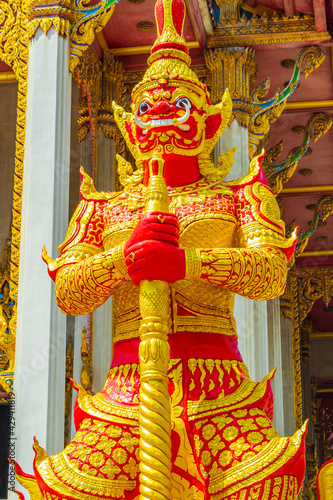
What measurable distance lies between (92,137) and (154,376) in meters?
4.55

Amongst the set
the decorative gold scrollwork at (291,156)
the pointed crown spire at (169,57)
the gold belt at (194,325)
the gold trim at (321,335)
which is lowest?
the gold belt at (194,325)

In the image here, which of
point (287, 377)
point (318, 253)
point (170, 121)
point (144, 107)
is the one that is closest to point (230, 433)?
point (170, 121)

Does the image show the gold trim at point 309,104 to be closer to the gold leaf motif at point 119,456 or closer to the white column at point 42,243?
the white column at point 42,243

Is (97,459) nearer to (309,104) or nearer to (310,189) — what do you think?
(309,104)

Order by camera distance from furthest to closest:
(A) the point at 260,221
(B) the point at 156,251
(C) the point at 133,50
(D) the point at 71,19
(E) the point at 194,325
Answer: (C) the point at 133,50
(D) the point at 71,19
(A) the point at 260,221
(E) the point at 194,325
(B) the point at 156,251

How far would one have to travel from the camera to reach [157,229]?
325cm

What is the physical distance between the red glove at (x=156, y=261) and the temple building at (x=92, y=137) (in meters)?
1.58

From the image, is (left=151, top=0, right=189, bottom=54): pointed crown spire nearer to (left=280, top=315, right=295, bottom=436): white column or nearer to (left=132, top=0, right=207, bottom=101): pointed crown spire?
(left=132, top=0, right=207, bottom=101): pointed crown spire

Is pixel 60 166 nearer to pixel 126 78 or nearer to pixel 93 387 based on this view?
pixel 93 387

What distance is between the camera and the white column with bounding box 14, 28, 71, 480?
4.61 m

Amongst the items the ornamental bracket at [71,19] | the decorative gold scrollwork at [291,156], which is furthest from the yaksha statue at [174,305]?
the decorative gold scrollwork at [291,156]

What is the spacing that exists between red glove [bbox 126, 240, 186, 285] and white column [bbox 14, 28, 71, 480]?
1581mm

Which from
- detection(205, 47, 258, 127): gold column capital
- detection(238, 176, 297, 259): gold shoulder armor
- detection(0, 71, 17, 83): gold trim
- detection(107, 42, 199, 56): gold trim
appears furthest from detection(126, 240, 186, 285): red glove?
detection(0, 71, 17, 83): gold trim

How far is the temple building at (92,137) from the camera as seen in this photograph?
4.80 m
